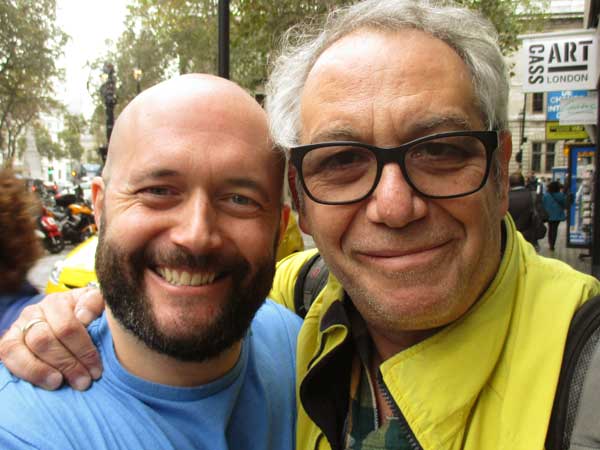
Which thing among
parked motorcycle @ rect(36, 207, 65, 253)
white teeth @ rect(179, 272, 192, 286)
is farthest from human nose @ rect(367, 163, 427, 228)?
parked motorcycle @ rect(36, 207, 65, 253)

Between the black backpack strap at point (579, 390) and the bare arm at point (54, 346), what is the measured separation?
115cm

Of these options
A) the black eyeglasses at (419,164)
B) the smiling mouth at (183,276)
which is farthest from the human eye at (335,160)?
the smiling mouth at (183,276)

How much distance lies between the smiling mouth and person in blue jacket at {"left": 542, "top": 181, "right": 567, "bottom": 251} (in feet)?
43.0

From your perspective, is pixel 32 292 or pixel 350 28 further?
pixel 32 292

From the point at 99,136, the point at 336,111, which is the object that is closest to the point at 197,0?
the point at 336,111

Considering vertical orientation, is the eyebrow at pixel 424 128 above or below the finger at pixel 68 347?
above

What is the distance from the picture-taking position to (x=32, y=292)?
2.65m

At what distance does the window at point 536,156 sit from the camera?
120ft

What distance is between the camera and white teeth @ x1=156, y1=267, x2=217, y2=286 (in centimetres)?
148

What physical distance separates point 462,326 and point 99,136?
4925 cm

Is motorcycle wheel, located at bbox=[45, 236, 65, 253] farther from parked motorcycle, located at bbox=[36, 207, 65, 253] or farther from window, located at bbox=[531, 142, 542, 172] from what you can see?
window, located at bbox=[531, 142, 542, 172]

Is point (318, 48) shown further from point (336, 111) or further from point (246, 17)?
point (246, 17)

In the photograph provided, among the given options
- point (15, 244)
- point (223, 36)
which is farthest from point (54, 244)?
point (15, 244)

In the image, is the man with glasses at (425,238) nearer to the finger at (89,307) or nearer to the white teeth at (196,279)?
the white teeth at (196,279)
